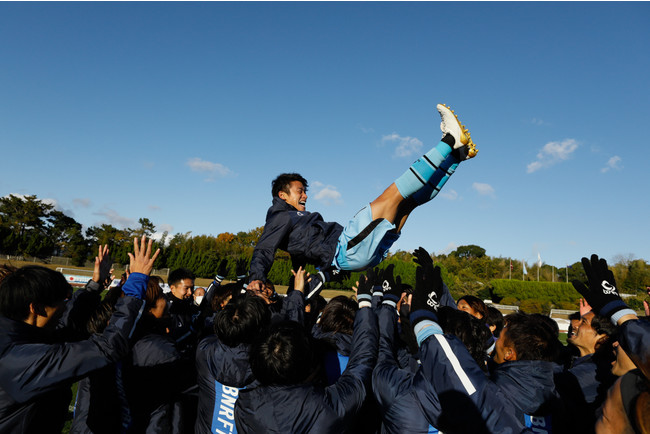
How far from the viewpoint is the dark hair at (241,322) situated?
2.95 m

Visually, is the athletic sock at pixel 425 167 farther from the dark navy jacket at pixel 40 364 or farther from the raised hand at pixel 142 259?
the dark navy jacket at pixel 40 364

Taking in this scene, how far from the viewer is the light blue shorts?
367 cm

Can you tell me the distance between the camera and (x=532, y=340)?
290 centimetres

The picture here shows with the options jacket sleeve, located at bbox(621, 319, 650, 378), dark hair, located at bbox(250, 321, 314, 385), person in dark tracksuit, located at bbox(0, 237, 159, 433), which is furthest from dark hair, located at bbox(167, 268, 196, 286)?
jacket sleeve, located at bbox(621, 319, 650, 378)

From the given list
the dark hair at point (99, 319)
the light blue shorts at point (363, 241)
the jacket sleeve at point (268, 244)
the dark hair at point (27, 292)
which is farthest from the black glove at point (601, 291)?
the dark hair at point (99, 319)

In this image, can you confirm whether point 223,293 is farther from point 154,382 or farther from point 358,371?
point 358,371

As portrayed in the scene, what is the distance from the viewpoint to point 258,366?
2.28m

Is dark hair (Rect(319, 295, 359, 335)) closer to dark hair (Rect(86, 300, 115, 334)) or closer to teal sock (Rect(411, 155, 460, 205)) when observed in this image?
teal sock (Rect(411, 155, 460, 205))

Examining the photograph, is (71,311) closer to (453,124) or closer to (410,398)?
(410,398)

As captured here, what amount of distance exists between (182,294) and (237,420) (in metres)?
4.23

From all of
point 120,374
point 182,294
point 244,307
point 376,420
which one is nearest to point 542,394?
point 376,420

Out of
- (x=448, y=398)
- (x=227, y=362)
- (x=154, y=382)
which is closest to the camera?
(x=448, y=398)

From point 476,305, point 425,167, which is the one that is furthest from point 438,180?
point 476,305

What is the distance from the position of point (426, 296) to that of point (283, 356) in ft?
2.97
